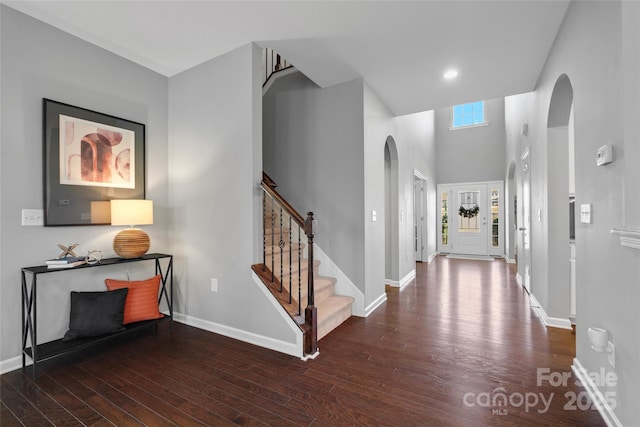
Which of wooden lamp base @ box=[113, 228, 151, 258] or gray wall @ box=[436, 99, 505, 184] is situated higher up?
gray wall @ box=[436, 99, 505, 184]

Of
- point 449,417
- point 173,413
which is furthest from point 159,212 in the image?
point 449,417

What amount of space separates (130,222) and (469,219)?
8.15 metres

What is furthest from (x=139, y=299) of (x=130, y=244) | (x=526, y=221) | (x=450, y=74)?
(x=526, y=221)

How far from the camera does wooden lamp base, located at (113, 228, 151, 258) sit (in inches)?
108

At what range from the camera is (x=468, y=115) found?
8609mm

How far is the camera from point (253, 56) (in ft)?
9.11

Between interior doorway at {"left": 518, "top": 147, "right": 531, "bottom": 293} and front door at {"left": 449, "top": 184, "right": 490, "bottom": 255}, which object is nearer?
interior doorway at {"left": 518, "top": 147, "right": 531, "bottom": 293}

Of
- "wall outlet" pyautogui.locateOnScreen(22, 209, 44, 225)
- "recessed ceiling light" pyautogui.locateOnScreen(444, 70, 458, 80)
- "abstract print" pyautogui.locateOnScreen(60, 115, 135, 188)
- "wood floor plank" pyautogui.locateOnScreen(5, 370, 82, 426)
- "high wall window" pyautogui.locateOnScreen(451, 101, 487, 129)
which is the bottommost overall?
"wood floor plank" pyautogui.locateOnScreen(5, 370, 82, 426)

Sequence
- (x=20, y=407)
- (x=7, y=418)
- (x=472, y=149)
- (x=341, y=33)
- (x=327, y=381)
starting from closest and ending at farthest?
(x=7, y=418) → (x=20, y=407) → (x=327, y=381) → (x=341, y=33) → (x=472, y=149)

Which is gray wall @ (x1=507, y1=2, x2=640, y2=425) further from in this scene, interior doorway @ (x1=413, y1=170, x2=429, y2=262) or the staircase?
interior doorway @ (x1=413, y1=170, x2=429, y2=262)

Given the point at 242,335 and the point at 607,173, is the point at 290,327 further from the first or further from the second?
the point at 607,173

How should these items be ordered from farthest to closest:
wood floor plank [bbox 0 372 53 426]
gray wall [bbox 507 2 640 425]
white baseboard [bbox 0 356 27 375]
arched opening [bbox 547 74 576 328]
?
arched opening [bbox 547 74 576 328] < white baseboard [bbox 0 356 27 375] < wood floor plank [bbox 0 372 53 426] < gray wall [bbox 507 2 640 425]

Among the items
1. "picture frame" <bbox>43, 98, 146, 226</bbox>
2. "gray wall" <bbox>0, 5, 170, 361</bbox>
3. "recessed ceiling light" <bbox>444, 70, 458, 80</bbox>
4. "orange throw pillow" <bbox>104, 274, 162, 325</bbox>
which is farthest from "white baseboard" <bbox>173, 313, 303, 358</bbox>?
"recessed ceiling light" <bbox>444, 70, 458, 80</bbox>

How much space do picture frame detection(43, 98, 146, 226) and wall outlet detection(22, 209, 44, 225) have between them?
32 mm
